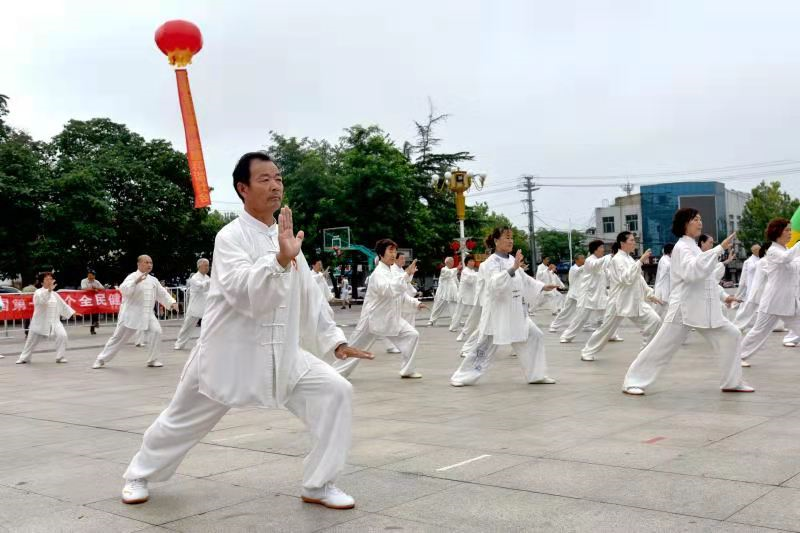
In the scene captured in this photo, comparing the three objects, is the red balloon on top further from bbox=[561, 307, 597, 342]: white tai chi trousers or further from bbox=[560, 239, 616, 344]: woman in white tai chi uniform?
bbox=[561, 307, 597, 342]: white tai chi trousers

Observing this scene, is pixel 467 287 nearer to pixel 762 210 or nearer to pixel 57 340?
pixel 57 340

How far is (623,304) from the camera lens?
11.9 m

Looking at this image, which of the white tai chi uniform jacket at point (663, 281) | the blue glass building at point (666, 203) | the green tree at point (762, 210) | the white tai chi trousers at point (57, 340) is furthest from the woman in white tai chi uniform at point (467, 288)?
the blue glass building at point (666, 203)

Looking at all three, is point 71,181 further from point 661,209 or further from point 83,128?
point 661,209

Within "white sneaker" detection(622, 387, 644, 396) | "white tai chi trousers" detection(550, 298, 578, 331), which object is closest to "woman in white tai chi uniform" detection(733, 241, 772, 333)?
"white tai chi trousers" detection(550, 298, 578, 331)

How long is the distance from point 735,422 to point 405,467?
2811 mm

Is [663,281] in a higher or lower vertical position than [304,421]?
higher

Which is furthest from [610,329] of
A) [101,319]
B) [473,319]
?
[101,319]

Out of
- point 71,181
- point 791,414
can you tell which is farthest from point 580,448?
point 71,181

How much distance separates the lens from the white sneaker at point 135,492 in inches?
171

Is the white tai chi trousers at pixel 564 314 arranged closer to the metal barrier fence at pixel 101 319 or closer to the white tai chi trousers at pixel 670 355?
the metal barrier fence at pixel 101 319

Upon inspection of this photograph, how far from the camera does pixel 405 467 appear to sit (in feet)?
16.7

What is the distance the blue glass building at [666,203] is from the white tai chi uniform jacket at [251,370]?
244 feet

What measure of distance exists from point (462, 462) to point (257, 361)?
1.70m
